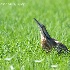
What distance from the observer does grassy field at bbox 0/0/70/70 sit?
7430 millimetres

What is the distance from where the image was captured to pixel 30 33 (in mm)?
10281

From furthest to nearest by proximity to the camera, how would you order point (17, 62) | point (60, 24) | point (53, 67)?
point (60, 24)
point (17, 62)
point (53, 67)

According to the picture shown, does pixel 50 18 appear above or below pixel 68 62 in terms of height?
above

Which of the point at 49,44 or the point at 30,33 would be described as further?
the point at 30,33

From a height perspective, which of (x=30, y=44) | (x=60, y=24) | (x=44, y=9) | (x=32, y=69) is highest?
(x=44, y=9)

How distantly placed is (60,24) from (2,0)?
474 cm

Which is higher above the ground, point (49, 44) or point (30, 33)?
point (30, 33)

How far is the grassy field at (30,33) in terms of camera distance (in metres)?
7.43

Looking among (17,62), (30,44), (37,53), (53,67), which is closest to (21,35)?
(30,44)

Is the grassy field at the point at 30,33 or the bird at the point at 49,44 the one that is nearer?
the grassy field at the point at 30,33

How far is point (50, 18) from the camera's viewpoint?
44.2 feet

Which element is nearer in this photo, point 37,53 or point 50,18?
point 37,53

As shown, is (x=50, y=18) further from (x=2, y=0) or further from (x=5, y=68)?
(x=5, y=68)

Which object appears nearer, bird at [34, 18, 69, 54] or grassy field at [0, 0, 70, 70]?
grassy field at [0, 0, 70, 70]
